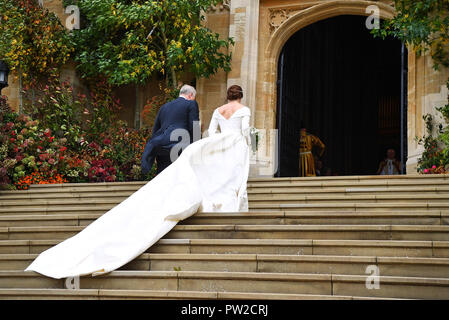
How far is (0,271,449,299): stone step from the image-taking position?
4.16 metres

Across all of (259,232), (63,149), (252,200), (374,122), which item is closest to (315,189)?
(252,200)

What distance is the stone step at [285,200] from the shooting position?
7.19 metres

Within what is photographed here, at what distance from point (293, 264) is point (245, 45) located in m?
8.14

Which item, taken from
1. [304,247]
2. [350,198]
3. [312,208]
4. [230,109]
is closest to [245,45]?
[230,109]

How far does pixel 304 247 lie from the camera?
4.99 metres

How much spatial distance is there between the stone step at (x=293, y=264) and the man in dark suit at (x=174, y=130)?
2356mm

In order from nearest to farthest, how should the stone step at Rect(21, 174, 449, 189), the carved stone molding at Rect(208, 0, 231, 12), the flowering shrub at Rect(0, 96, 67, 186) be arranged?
1. the stone step at Rect(21, 174, 449, 189)
2. the flowering shrub at Rect(0, 96, 67, 186)
3. the carved stone molding at Rect(208, 0, 231, 12)

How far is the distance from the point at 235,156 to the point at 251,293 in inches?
105


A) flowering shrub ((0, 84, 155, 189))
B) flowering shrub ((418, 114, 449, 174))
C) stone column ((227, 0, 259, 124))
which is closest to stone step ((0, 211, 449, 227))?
flowering shrub ((0, 84, 155, 189))

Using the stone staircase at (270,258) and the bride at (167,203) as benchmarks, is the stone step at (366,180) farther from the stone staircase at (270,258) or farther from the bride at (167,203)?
the bride at (167,203)

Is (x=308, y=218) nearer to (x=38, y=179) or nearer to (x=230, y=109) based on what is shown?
(x=230, y=109)

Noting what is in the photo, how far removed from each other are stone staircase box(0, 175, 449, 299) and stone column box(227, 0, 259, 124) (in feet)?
19.0

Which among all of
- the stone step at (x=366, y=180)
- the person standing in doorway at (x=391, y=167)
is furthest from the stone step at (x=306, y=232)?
the person standing in doorway at (x=391, y=167)

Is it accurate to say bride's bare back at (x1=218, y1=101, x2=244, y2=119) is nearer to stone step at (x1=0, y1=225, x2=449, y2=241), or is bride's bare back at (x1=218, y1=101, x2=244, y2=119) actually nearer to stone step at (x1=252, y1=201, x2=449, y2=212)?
stone step at (x1=252, y1=201, x2=449, y2=212)
